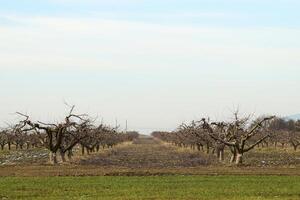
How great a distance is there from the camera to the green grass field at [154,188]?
2494 cm

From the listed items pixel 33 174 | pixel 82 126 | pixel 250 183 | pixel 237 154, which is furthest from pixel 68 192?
pixel 82 126

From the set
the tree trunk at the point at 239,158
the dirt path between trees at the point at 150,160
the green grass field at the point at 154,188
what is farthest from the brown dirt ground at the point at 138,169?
the green grass field at the point at 154,188

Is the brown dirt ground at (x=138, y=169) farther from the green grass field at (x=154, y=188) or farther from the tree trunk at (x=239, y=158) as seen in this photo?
the green grass field at (x=154, y=188)

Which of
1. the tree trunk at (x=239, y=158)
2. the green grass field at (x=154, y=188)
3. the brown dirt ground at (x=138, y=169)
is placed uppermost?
the tree trunk at (x=239, y=158)

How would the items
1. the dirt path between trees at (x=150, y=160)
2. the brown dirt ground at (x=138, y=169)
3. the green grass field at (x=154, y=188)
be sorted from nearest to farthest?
the green grass field at (x=154, y=188), the brown dirt ground at (x=138, y=169), the dirt path between trees at (x=150, y=160)

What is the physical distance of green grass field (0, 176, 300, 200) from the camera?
24938mm

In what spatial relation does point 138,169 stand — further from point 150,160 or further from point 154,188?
point 150,160

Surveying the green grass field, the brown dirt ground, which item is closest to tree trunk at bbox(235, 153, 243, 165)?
the brown dirt ground

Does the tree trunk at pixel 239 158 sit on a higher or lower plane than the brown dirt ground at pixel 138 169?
higher

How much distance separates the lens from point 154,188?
93.1 feet

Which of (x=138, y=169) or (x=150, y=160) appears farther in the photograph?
(x=150, y=160)

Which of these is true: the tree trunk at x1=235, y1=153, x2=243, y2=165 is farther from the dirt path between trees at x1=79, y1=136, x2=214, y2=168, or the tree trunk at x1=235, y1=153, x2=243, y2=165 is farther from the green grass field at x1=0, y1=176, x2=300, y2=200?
the green grass field at x1=0, y1=176, x2=300, y2=200

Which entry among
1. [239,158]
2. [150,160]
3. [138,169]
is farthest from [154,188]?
[150,160]

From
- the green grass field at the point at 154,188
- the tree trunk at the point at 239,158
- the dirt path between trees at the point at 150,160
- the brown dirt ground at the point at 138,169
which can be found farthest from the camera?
the dirt path between trees at the point at 150,160
